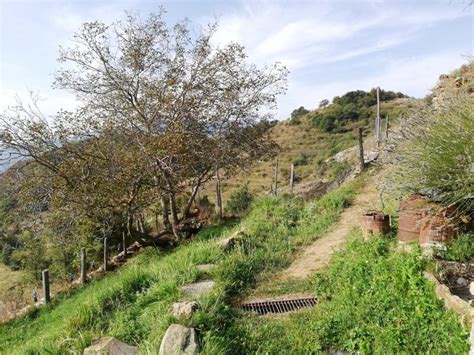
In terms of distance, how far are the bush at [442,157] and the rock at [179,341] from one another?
9.77 ft

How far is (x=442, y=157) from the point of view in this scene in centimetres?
435

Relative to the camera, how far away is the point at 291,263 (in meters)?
5.58

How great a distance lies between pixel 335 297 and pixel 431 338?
3.50 ft

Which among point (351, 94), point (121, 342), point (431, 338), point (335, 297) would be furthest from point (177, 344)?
point (351, 94)

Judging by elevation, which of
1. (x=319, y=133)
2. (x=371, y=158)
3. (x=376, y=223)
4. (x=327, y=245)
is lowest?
(x=327, y=245)

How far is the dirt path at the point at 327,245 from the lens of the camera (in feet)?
17.2

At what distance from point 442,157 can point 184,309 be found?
3162 millimetres

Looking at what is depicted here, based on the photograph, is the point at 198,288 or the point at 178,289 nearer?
the point at 178,289

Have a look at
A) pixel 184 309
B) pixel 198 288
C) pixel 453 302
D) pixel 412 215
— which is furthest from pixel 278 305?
pixel 412 215

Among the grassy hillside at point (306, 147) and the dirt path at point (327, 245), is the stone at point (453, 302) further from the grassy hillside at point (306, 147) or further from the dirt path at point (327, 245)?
the grassy hillside at point (306, 147)

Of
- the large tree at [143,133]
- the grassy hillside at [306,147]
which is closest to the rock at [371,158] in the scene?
the large tree at [143,133]

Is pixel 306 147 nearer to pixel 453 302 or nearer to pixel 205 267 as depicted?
pixel 205 267

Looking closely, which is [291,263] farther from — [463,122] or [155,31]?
[155,31]

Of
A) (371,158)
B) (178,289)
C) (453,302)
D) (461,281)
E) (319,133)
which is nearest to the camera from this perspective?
(453,302)
